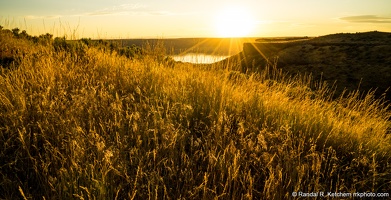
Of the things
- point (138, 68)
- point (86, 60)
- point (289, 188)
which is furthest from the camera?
point (86, 60)

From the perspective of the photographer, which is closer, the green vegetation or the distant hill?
the green vegetation

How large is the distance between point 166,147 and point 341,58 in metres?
30.9

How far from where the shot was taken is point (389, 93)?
22156 mm

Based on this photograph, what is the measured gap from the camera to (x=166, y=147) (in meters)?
2.58

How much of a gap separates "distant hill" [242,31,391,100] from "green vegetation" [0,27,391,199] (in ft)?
54.9

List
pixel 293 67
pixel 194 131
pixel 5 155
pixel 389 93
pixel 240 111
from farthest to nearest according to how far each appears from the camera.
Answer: pixel 293 67, pixel 389 93, pixel 240 111, pixel 194 131, pixel 5 155

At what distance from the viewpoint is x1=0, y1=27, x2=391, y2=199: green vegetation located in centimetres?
234

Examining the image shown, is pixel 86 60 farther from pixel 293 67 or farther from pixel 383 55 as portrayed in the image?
pixel 383 55

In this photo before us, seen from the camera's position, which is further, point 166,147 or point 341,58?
point 341,58

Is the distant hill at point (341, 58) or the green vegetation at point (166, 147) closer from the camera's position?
the green vegetation at point (166, 147)

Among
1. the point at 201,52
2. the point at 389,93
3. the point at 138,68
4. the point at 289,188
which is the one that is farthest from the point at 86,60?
the point at 389,93

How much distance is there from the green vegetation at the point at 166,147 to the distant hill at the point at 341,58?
16741 mm

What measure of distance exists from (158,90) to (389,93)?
23.7 metres

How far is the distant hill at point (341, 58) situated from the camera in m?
23.9
